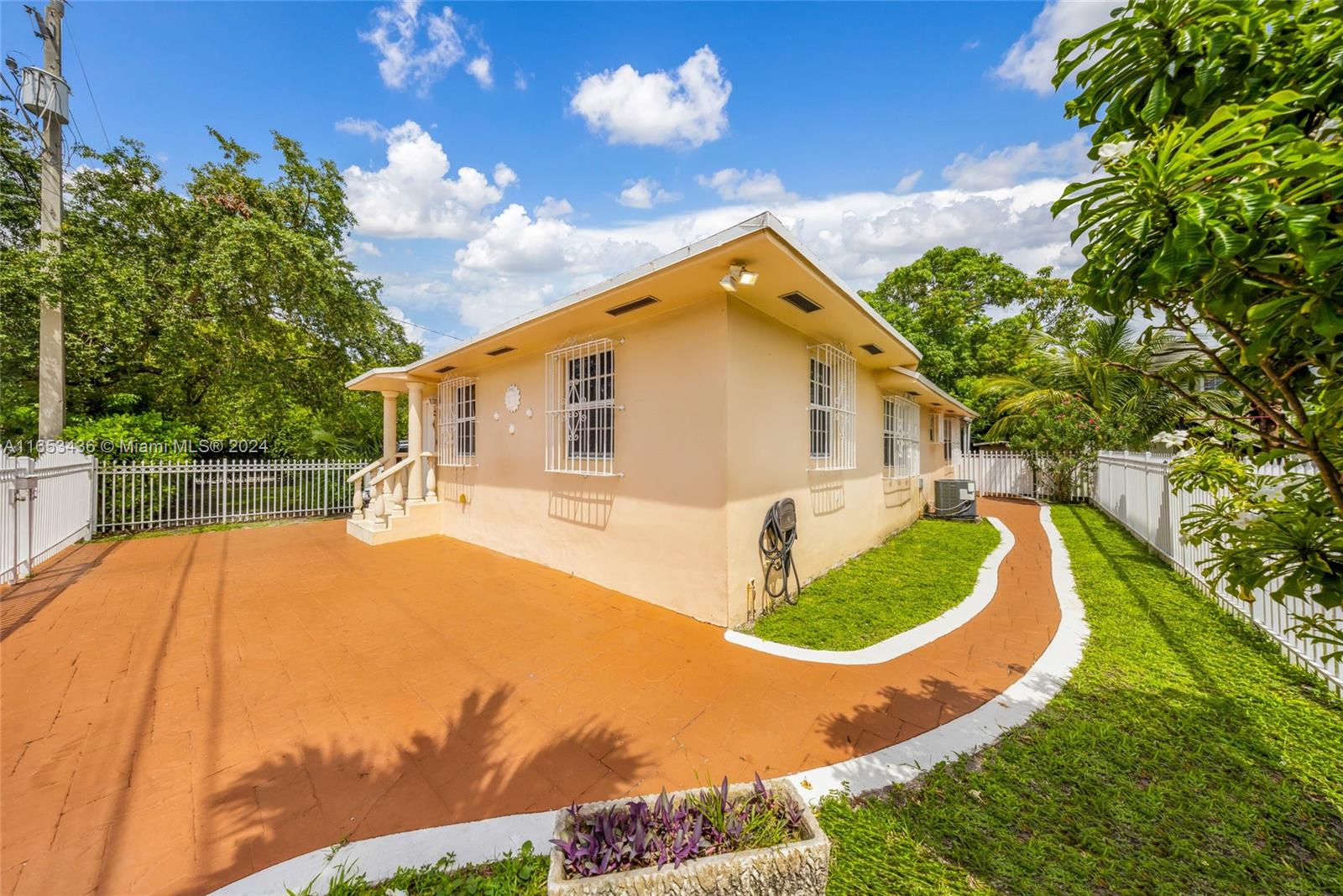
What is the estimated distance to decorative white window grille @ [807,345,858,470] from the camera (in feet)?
19.0

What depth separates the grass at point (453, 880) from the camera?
1.73 meters

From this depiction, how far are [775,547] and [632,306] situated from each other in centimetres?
295

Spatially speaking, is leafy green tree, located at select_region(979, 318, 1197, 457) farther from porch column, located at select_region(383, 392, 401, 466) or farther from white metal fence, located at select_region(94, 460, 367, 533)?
white metal fence, located at select_region(94, 460, 367, 533)

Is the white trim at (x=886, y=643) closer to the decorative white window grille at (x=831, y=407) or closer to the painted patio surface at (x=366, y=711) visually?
the painted patio surface at (x=366, y=711)

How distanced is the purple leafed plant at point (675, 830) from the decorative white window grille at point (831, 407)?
171 inches

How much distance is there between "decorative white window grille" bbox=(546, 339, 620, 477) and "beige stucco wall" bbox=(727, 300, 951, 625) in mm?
1587

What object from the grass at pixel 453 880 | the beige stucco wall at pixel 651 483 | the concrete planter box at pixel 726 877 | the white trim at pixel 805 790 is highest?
the beige stucco wall at pixel 651 483

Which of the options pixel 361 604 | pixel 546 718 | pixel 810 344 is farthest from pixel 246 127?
pixel 546 718


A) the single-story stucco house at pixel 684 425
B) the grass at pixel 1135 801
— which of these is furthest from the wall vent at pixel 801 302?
the grass at pixel 1135 801

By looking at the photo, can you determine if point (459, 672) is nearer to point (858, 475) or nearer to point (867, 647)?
point (867, 647)

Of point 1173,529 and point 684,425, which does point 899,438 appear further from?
point 684,425

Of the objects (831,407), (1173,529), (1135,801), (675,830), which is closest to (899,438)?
(1173,529)

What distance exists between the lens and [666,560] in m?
4.71

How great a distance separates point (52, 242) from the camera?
28.7 ft
